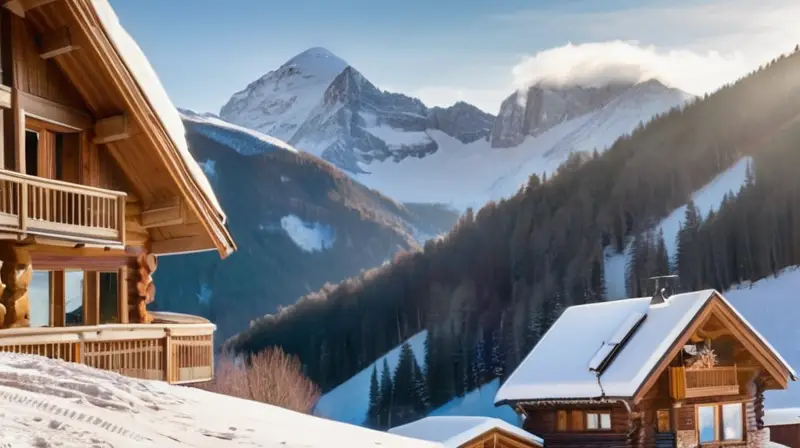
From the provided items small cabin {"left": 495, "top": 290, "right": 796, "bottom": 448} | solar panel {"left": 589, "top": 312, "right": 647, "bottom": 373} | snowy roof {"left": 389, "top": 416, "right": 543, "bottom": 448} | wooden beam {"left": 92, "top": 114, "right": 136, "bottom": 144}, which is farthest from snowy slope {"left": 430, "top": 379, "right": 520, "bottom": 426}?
wooden beam {"left": 92, "top": 114, "right": 136, "bottom": 144}

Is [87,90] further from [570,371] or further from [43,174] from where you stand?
[570,371]

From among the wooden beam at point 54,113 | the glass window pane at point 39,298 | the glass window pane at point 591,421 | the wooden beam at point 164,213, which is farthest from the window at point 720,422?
the wooden beam at point 54,113

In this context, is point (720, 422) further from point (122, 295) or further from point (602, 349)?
point (122, 295)

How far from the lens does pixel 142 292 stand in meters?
20.1

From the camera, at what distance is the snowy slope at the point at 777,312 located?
7246 cm

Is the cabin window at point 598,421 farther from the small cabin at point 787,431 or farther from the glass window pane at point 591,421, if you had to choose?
the small cabin at point 787,431

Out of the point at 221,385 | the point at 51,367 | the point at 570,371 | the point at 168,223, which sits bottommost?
the point at 221,385

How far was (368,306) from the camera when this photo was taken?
127125 millimetres

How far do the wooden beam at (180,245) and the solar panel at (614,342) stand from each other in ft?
46.6

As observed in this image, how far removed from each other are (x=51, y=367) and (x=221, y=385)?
243 feet

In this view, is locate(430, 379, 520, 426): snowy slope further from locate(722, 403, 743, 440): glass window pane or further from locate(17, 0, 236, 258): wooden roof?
locate(17, 0, 236, 258): wooden roof

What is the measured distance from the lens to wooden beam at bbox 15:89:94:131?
17344mm

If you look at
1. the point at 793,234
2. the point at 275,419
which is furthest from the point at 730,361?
the point at 793,234

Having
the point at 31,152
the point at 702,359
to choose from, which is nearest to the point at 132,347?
the point at 31,152
